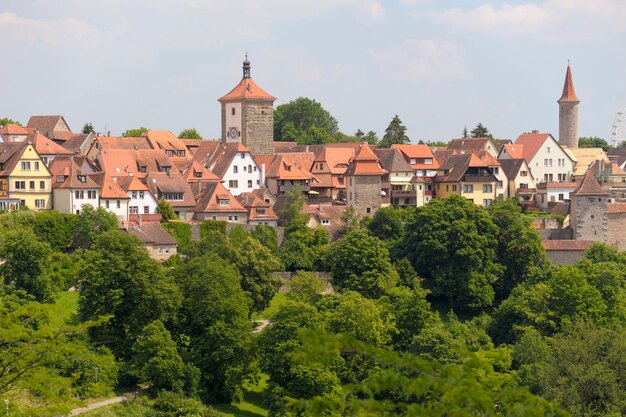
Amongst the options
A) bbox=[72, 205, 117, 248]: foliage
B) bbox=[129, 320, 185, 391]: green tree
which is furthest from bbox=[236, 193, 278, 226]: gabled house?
bbox=[129, 320, 185, 391]: green tree

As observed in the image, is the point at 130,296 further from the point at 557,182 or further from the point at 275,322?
the point at 557,182

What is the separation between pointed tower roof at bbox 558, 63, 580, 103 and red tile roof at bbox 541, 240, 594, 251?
99.3 ft

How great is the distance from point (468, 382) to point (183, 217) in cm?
5238

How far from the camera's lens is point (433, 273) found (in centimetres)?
6669

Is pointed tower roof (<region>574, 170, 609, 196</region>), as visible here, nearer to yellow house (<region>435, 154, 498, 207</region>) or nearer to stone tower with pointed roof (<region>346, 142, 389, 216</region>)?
yellow house (<region>435, 154, 498, 207</region>)

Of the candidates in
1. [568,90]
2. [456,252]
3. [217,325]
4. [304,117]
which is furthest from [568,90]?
[217,325]

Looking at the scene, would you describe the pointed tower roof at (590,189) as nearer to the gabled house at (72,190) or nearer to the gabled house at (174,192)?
the gabled house at (174,192)

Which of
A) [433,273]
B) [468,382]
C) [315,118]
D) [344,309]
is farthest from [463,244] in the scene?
[315,118]

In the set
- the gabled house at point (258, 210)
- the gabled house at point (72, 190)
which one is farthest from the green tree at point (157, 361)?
the gabled house at point (258, 210)

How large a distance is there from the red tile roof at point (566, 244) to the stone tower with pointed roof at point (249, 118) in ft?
68.5

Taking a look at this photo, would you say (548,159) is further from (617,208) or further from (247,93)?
(247,93)

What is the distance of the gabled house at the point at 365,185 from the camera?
76.9 m

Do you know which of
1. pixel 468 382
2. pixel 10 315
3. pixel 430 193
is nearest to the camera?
pixel 468 382

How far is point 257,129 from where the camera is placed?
84250 mm
